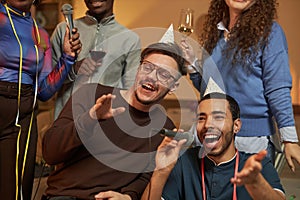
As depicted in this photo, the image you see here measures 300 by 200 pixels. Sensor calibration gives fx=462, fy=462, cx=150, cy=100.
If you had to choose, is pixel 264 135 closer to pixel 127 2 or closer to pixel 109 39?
pixel 109 39

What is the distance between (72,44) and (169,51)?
0.38 m

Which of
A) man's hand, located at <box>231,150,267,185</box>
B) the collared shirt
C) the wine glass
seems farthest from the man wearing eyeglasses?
man's hand, located at <box>231,150,267,185</box>

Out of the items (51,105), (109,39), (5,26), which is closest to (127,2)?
(51,105)

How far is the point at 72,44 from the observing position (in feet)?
5.90

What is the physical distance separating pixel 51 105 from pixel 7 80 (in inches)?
105

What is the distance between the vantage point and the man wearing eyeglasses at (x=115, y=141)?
158 cm

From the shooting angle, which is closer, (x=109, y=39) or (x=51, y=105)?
(x=109, y=39)

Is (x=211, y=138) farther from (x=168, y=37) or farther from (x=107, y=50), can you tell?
(x=107, y=50)

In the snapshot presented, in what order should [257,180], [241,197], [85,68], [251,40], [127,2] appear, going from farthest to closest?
[127,2], [85,68], [251,40], [241,197], [257,180]

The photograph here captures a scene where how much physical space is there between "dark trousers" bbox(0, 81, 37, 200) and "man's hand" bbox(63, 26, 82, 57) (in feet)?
0.68

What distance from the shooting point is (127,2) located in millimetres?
4090

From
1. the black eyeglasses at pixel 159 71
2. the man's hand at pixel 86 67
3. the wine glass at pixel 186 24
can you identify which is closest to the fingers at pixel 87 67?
the man's hand at pixel 86 67

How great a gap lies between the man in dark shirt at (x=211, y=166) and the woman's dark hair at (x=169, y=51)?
0.19 m

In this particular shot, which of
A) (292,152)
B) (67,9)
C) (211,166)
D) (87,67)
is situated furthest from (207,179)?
(67,9)
